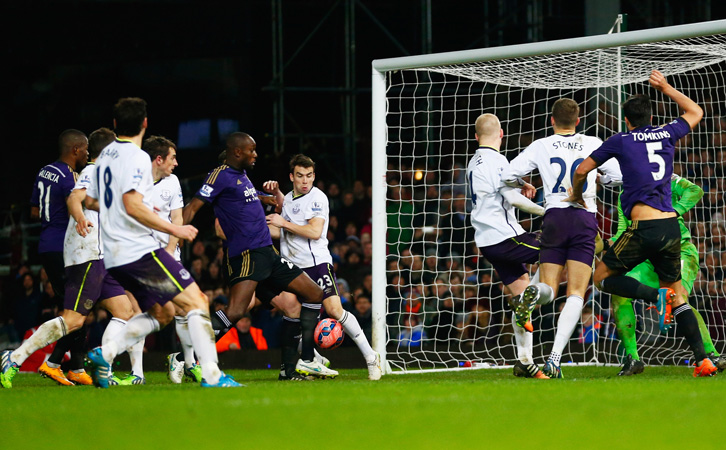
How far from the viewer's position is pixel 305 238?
8875mm

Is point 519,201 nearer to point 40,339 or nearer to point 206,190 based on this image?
point 206,190

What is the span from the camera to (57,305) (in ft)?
46.7

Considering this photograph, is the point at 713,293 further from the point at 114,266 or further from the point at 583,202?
the point at 114,266

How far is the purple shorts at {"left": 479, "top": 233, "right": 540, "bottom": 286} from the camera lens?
860 centimetres

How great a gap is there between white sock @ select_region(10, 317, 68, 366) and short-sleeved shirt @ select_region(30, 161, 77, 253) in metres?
0.89

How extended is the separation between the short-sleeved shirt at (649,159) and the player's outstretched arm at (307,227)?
2.68m

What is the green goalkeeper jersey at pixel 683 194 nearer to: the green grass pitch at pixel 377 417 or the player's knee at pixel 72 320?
the green grass pitch at pixel 377 417

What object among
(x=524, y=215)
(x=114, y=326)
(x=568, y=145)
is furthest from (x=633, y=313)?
(x=524, y=215)

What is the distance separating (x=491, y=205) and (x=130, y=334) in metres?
3.56

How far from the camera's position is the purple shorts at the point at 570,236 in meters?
7.94

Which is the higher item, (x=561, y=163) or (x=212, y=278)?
(x=561, y=163)

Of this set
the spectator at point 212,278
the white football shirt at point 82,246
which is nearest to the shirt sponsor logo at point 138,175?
the white football shirt at point 82,246

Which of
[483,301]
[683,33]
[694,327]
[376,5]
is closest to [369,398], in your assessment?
[694,327]

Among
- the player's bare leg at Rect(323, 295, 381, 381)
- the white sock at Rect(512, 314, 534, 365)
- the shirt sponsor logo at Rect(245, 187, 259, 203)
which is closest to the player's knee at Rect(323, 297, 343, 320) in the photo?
the player's bare leg at Rect(323, 295, 381, 381)
